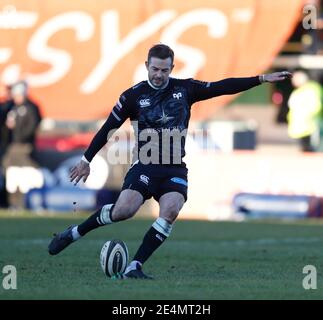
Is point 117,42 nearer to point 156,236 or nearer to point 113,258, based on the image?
point 156,236

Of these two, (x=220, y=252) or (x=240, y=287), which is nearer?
(x=240, y=287)

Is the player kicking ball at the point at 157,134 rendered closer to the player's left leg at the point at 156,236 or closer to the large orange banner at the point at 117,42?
the player's left leg at the point at 156,236

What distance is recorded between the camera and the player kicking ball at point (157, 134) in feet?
34.1

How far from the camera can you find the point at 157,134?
34.8 feet

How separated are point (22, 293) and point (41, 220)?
30.4 ft

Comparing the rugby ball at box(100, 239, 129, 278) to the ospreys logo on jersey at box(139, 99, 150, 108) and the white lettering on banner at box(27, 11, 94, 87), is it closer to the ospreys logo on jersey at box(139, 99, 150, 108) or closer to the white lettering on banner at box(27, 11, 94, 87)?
the ospreys logo on jersey at box(139, 99, 150, 108)


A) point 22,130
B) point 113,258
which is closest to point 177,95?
point 113,258

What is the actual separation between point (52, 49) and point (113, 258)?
Answer: 1544cm

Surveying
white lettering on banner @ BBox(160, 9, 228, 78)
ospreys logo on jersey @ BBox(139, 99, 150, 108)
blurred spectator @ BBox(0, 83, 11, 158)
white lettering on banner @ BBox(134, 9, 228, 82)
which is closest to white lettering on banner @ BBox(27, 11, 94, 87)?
white lettering on banner @ BBox(134, 9, 228, 82)

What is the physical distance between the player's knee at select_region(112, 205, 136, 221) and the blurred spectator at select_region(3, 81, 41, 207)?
1143 cm

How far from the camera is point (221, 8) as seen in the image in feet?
80.7

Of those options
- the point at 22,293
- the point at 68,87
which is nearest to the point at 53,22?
the point at 68,87

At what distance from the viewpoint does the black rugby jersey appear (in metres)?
10.6
